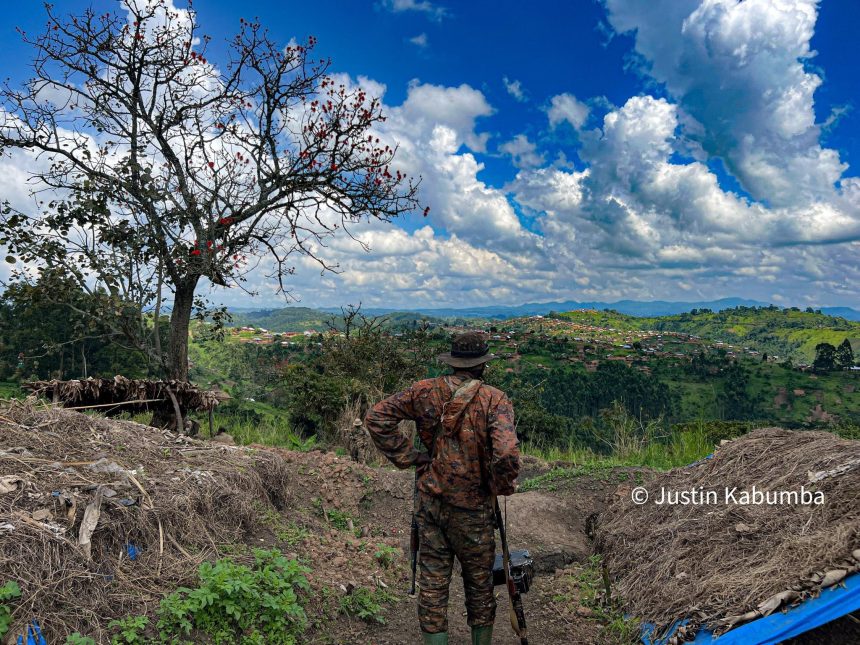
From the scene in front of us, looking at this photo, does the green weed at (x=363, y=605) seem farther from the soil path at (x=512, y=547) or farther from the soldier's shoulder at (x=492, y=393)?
the soldier's shoulder at (x=492, y=393)

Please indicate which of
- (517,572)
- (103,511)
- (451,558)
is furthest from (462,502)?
(103,511)

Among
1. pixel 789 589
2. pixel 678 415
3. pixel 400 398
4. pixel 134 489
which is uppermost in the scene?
pixel 400 398

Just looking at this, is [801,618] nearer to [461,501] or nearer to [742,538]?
[742,538]

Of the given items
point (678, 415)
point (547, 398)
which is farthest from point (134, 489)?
point (678, 415)

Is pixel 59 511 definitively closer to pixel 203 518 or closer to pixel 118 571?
pixel 118 571

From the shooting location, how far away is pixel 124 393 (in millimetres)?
7316

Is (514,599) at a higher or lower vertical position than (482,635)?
higher

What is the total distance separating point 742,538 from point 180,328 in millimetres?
8287

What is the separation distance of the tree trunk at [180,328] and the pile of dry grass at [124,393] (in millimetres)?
1007

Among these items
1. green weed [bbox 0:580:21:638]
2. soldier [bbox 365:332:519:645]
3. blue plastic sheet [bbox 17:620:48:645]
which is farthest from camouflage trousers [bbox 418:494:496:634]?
green weed [bbox 0:580:21:638]

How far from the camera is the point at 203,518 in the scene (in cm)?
443

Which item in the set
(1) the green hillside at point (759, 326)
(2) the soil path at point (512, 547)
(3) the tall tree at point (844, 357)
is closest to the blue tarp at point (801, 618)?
(2) the soil path at point (512, 547)

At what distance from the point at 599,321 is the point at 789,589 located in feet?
324

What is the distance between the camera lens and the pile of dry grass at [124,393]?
6605 mm
